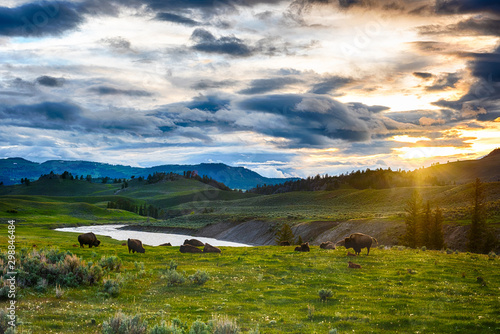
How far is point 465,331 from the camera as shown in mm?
12781

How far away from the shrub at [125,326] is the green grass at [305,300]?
188cm

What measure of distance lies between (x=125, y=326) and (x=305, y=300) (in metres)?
9.66

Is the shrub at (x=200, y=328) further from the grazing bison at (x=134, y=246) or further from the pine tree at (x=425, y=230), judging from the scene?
the pine tree at (x=425, y=230)

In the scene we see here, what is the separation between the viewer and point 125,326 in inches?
413

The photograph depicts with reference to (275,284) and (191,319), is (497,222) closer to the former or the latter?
(275,284)

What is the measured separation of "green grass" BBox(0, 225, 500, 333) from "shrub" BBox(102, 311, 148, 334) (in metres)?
1.88

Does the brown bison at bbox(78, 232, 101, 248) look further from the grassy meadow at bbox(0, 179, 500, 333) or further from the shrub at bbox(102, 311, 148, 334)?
the shrub at bbox(102, 311, 148, 334)

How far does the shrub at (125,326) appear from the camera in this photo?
1043 centimetres

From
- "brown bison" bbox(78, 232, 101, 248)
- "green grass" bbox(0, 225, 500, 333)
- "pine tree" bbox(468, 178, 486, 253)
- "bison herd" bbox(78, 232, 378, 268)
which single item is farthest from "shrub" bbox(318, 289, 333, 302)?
"pine tree" bbox(468, 178, 486, 253)

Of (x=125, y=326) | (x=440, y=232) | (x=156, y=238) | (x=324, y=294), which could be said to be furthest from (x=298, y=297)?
(x=156, y=238)

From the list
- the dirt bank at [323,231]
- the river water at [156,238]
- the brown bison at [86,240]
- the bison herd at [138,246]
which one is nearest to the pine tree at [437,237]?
the dirt bank at [323,231]

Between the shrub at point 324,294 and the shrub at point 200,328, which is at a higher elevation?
the shrub at point 200,328

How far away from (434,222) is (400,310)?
50720 mm

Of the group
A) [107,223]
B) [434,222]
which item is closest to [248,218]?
[434,222]
